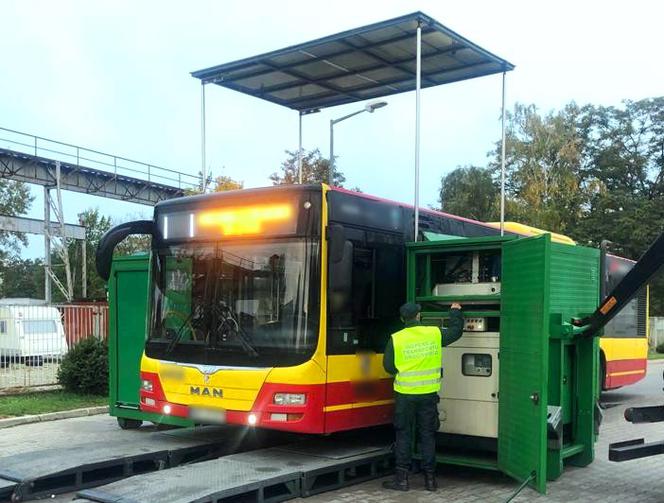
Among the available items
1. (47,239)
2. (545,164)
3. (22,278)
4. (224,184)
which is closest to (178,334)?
(224,184)

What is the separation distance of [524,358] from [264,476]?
2.56 m

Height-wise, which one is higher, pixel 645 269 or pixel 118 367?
pixel 645 269

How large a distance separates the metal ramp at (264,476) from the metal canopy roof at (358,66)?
15.8 feet

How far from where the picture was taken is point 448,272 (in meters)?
7.75

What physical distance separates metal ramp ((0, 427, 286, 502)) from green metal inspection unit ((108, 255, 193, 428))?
1.46 meters

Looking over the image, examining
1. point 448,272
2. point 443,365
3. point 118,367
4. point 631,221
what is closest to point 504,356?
point 443,365

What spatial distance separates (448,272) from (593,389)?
2.00m

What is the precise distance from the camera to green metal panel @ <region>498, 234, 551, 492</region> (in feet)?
19.3

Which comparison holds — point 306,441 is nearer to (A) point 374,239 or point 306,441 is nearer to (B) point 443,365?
(B) point 443,365

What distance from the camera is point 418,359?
653 cm

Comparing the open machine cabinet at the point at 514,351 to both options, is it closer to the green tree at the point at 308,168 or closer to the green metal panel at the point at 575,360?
the green metal panel at the point at 575,360

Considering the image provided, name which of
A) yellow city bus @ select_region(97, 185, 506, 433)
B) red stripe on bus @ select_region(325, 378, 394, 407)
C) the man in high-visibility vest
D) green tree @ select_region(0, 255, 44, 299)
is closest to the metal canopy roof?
yellow city bus @ select_region(97, 185, 506, 433)

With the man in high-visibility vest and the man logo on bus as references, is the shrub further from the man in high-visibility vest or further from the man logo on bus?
the man in high-visibility vest

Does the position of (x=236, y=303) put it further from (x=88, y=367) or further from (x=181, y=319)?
(x=88, y=367)
